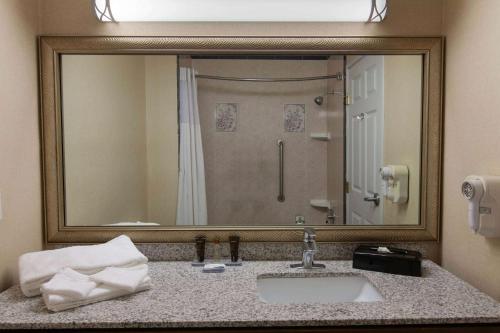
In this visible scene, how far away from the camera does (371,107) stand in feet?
5.10

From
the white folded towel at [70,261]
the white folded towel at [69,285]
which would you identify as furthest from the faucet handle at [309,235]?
the white folded towel at [69,285]

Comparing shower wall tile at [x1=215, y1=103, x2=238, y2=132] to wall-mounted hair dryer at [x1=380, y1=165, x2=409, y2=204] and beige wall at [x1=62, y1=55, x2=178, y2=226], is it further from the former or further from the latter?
wall-mounted hair dryer at [x1=380, y1=165, x2=409, y2=204]

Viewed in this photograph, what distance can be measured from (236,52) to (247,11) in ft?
0.55

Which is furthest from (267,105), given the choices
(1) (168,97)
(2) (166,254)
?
(2) (166,254)

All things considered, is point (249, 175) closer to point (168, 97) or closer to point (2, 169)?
point (168, 97)

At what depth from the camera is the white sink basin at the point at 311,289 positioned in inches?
54.5

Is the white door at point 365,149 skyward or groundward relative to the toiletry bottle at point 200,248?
skyward

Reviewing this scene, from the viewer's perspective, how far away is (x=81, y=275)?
3.81 ft

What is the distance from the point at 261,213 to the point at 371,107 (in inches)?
25.9

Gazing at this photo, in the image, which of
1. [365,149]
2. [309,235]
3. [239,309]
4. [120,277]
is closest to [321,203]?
[309,235]

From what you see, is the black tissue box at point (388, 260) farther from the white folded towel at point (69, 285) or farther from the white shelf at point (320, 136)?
the white folded towel at point (69, 285)

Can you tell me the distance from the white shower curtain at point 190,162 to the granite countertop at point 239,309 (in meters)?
0.33

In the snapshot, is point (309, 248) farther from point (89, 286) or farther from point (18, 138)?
point (18, 138)

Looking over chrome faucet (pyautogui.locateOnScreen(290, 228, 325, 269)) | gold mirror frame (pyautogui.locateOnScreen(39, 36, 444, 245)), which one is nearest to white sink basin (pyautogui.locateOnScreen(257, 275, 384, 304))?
chrome faucet (pyautogui.locateOnScreen(290, 228, 325, 269))
